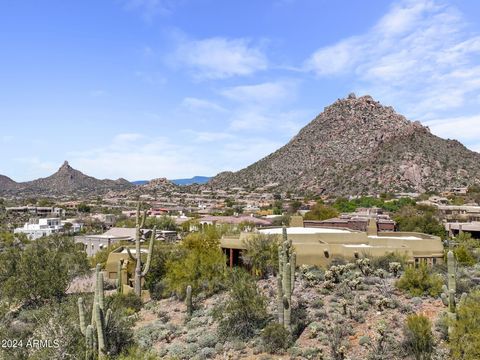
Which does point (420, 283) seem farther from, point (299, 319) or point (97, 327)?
point (97, 327)

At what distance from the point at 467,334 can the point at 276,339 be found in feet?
20.9

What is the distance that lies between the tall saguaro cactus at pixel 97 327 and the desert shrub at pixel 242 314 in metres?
4.65

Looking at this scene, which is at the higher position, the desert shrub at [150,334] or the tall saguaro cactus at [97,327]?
the tall saguaro cactus at [97,327]

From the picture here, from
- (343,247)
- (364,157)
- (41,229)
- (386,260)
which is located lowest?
(41,229)

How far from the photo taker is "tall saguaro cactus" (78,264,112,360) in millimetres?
15383

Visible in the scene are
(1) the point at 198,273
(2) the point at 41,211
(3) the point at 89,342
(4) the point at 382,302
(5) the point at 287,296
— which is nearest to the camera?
(3) the point at 89,342

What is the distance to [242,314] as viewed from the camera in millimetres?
19266

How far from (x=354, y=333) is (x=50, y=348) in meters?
10.2

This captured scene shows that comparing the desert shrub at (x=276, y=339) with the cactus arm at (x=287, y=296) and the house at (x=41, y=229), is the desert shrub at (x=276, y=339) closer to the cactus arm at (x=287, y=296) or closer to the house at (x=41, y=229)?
the cactus arm at (x=287, y=296)

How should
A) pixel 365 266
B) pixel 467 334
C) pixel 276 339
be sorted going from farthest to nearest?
1. pixel 365 266
2. pixel 276 339
3. pixel 467 334

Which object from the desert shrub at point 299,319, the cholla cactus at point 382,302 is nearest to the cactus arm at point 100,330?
the desert shrub at point 299,319

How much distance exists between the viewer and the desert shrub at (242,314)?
19031 millimetres

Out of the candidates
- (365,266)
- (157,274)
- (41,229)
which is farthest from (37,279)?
(41,229)

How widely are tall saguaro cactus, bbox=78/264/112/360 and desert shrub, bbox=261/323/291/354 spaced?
5.57 m
